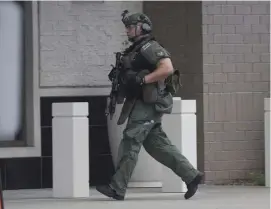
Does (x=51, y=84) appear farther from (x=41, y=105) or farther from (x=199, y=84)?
(x=199, y=84)

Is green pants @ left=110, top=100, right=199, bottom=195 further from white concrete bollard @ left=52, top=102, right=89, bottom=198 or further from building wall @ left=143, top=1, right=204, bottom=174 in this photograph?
building wall @ left=143, top=1, right=204, bottom=174

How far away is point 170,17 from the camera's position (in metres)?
11.5

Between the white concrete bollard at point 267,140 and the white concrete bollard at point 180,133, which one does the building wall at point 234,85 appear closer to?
the white concrete bollard at point 267,140

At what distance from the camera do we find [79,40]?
11320mm

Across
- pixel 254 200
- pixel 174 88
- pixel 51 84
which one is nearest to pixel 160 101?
pixel 174 88

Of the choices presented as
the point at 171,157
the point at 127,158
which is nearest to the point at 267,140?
the point at 171,157

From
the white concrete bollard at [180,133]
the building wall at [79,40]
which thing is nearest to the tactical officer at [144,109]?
the white concrete bollard at [180,133]

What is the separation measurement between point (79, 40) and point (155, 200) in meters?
2.63

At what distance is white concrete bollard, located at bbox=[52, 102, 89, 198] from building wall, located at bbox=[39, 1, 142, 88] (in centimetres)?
144

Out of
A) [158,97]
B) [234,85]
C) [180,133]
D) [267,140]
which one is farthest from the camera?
[234,85]

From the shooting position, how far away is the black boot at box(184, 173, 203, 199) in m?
9.41

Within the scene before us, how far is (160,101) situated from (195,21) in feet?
7.40

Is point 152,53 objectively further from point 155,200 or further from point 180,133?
point 155,200

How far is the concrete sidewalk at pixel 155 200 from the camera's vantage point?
30.0 feet
